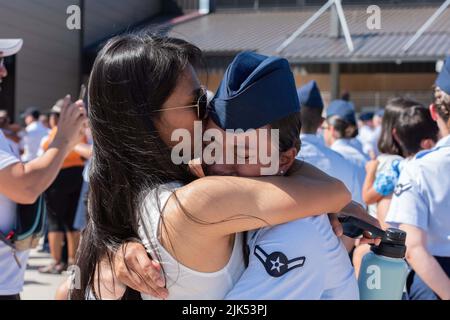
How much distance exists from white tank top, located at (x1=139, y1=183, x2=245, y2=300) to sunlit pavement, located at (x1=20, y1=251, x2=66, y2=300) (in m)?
3.74

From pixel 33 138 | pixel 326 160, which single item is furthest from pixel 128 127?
pixel 33 138

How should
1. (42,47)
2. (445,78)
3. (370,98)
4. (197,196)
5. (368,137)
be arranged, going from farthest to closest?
(370,98) < (368,137) < (445,78) < (42,47) < (197,196)

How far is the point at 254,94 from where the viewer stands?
1171 millimetres

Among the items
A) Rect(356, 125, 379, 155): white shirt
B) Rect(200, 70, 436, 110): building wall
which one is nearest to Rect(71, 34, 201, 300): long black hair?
Rect(356, 125, 379, 155): white shirt


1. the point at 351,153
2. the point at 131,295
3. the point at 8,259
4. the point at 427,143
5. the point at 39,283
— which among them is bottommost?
the point at 39,283

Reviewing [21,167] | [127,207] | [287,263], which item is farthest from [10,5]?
[287,263]

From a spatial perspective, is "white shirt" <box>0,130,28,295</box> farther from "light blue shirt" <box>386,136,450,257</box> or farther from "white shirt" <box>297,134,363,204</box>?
"white shirt" <box>297,134,363,204</box>

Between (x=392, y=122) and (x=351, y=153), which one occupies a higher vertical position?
(x=392, y=122)

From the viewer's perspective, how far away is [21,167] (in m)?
2.01

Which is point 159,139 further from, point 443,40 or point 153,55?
point 443,40

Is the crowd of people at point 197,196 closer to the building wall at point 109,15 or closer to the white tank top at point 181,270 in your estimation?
the white tank top at point 181,270

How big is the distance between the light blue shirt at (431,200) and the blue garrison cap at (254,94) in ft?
3.54

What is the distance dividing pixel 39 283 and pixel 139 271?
14.7 ft

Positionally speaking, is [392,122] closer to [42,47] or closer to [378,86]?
[42,47]
